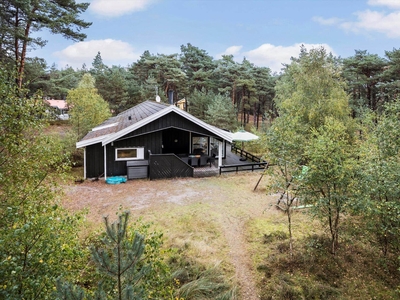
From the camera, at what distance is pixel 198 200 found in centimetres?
1053

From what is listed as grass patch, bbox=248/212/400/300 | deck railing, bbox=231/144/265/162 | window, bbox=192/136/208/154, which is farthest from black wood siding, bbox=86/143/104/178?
deck railing, bbox=231/144/265/162

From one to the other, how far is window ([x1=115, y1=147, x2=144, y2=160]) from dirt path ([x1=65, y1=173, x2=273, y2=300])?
68.5 inches

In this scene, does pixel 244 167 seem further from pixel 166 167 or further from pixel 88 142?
pixel 88 142

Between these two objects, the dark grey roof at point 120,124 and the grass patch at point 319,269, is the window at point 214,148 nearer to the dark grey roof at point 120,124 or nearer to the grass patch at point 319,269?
the dark grey roof at point 120,124

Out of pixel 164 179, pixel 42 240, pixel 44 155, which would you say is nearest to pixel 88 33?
pixel 164 179

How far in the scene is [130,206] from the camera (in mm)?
9617

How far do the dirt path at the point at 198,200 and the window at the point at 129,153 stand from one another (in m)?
1.74

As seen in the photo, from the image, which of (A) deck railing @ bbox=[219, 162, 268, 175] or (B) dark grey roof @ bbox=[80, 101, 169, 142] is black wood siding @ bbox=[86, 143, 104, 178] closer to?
(B) dark grey roof @ bbox=[80, 101, 169, 142]

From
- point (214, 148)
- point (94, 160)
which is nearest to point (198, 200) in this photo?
point (94, 160)

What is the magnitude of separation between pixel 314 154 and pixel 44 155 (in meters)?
5.39

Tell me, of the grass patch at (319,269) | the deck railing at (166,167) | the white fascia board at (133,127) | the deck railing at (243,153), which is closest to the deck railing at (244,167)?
the deck railing at (243,153)

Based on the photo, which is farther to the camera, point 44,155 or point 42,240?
point 44,155

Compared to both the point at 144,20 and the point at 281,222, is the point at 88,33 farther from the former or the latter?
the point at 281,222

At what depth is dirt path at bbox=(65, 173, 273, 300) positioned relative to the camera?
7.40 meters
